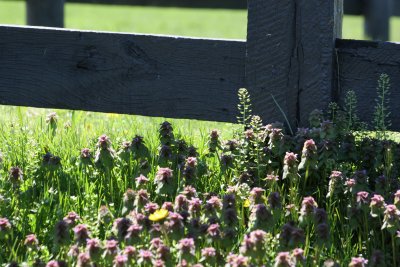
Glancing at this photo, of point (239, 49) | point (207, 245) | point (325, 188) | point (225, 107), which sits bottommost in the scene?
point (207, 245)

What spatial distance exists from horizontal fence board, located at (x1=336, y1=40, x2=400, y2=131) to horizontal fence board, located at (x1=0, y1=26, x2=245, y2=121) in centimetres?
44

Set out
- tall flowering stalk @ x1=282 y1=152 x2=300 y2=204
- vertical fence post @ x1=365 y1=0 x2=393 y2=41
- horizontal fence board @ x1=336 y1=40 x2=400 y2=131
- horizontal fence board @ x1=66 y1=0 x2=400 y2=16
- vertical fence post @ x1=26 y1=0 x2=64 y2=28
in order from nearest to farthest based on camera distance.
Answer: tall flowering stalk @ x1=282 y1=152 x2=300 y2=204 → horizontal fence board @ x1=336 y1=40 x2=400 y2=131 → vertical fence post @ x1=26 y1=0 x2=64 y2=28 → horizontal fence board @ x1=66 y1=0 x2=400 y2=16 → vertical fence post @ x1=365 y1=0 x2=393 y2=41

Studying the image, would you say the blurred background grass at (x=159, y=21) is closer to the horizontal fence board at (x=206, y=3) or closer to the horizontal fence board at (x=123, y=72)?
the horizontal fence board at (x=206, y=3)

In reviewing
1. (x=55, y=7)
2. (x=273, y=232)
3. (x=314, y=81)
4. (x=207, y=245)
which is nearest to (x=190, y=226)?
(x=207, y=245)

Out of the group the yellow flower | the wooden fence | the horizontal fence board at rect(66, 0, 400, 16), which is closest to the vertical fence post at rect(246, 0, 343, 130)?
the wooden fence

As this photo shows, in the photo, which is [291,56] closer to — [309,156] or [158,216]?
[309,156]

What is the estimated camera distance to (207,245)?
303 centimetres

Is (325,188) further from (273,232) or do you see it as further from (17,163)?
(17,163)

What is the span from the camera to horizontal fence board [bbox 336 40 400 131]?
353cm

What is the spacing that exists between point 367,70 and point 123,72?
1.07 meters

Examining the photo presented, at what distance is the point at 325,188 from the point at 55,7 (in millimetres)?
4691

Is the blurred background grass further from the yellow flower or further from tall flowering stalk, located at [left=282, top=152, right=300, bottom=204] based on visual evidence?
the yellow flower

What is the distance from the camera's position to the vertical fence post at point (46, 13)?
747 centimetres

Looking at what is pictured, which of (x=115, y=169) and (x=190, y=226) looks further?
(x=115, y=169)
